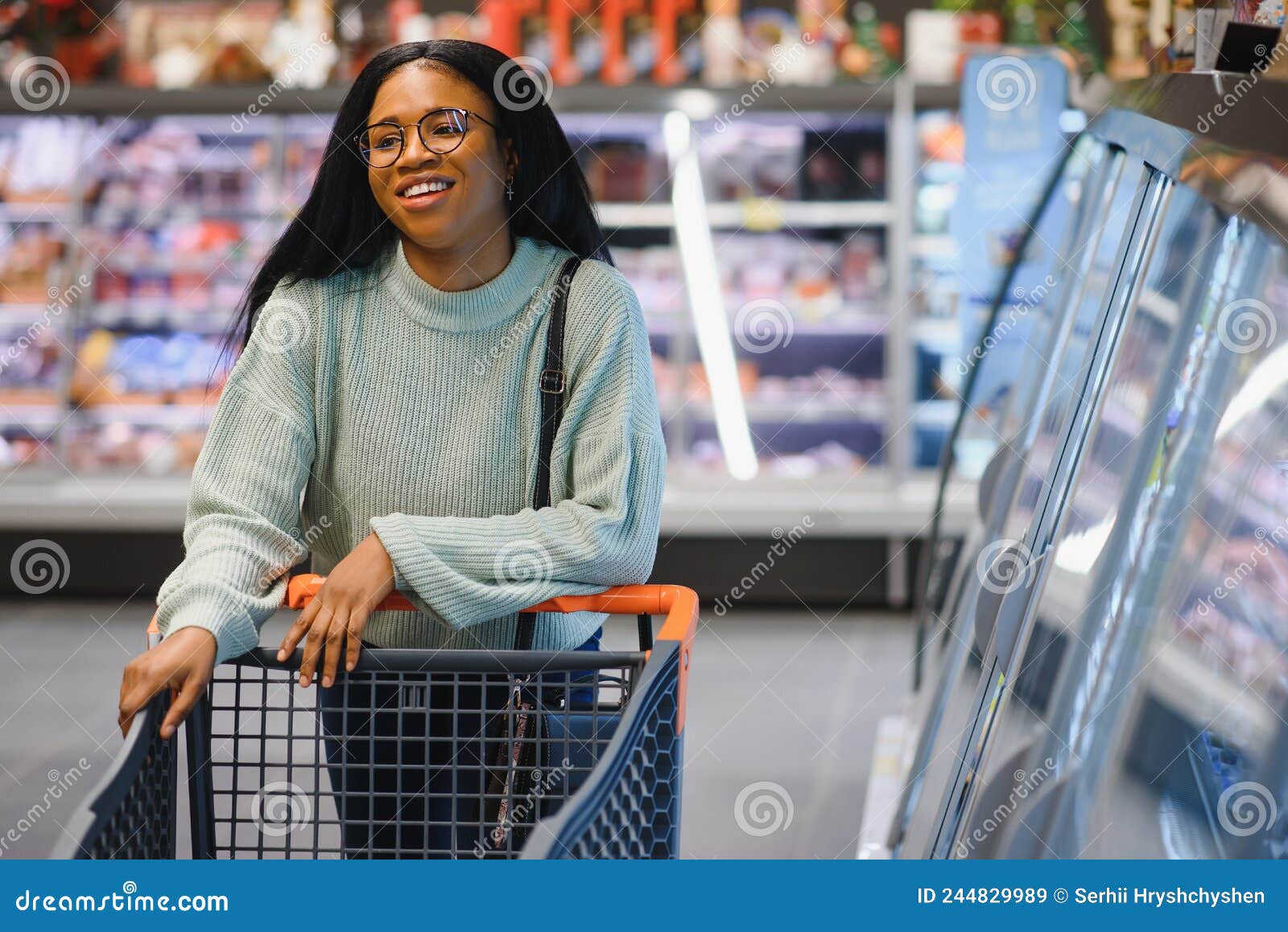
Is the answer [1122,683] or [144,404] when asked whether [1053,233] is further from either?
[144,404]

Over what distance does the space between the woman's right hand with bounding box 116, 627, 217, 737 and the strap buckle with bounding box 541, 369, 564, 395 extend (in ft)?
1.46

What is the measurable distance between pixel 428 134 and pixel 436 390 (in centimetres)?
28

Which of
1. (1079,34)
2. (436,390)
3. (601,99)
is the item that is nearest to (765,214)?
(601,99)

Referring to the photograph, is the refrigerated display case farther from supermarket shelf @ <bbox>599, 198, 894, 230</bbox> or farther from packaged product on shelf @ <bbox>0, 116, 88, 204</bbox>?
packaged product on shelf @ <bbox>0, 116, 88, 204</bbox>

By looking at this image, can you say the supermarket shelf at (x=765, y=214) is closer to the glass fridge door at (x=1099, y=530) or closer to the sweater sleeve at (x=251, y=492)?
the glass fridge door at (x=1099, y=530)

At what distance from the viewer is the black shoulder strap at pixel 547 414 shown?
5.07 ft

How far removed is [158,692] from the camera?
1318mm

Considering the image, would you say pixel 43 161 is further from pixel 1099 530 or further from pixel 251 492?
pixel 1099 530

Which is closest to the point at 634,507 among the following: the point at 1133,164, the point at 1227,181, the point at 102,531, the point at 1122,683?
the point at 1122,683

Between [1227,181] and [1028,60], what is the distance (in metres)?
3.89

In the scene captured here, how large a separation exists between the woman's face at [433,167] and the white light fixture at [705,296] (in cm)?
468

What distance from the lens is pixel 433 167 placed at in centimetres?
150

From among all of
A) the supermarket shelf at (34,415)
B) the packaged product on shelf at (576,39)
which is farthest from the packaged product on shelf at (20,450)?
the packaged product on shelf at (576,39)

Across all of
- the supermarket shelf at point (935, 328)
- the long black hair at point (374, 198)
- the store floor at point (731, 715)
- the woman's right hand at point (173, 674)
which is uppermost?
the long black hair at point (374, 198)
